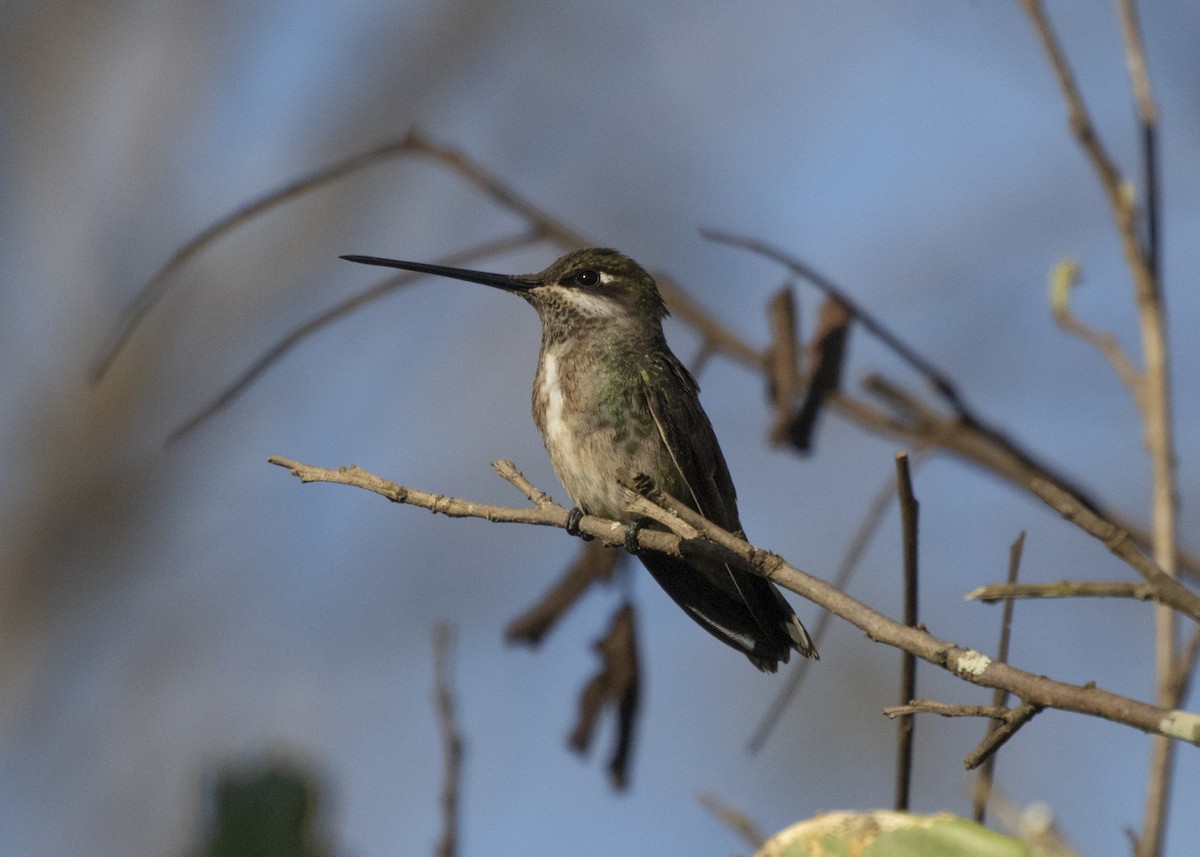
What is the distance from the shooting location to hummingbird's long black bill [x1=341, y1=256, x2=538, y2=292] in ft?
13.3

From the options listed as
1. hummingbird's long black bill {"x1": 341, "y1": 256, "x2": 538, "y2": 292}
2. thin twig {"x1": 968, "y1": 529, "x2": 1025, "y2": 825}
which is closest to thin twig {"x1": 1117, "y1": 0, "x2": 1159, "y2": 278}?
thin twig {"x1": 968, "y1": 529, "x2": 1025, "y2": 825}

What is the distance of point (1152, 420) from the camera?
8.20 ft

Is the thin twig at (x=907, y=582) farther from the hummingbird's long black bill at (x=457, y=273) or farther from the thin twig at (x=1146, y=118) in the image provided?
the hummingbird's long black bill at (x=457, y=273)

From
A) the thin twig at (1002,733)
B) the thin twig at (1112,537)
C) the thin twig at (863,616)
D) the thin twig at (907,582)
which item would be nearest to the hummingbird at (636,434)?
the thin twig at (863,616)

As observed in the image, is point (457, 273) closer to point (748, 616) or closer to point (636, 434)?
point (636, 434)

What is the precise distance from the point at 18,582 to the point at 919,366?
987 cm

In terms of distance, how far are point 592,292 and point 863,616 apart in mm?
3180

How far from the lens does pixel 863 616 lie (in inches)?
73.8

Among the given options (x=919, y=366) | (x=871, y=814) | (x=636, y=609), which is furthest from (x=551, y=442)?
(x=871, y=814)

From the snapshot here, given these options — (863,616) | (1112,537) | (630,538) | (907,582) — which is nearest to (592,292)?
(630,538)

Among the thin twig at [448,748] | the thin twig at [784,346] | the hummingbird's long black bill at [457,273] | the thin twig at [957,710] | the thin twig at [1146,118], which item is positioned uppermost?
the thin twig at [1146,118]

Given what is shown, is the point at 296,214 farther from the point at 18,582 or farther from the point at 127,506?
the point at 18,582

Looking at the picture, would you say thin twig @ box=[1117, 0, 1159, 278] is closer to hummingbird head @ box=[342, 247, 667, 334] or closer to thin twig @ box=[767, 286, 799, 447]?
thin twig @ box=[767, 286, 799, 447]

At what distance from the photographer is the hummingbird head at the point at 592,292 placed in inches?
192
